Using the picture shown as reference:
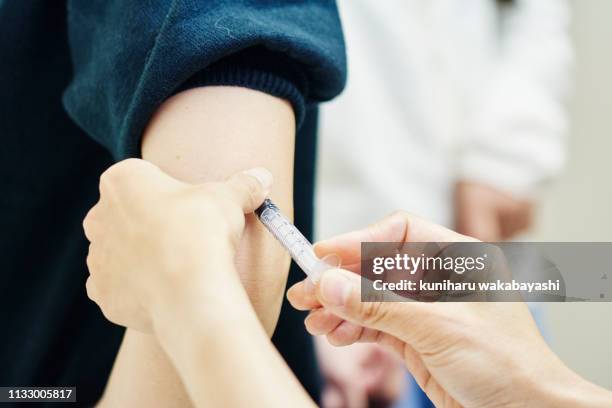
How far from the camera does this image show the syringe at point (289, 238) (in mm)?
544

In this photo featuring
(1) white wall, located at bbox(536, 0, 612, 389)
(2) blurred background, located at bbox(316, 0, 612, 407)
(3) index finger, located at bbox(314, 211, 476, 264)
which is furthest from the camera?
(1) white wall, located at bbox(536, 0, 612, 389)

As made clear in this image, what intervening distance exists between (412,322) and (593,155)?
1.58 meters

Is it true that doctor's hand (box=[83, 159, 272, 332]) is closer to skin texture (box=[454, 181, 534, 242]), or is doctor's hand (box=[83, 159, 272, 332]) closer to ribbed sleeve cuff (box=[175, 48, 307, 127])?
ribbed sleeve cuff (box=[175, 48, 307, 127])

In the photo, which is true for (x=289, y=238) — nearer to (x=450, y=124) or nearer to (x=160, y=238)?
(x=160, y=238)

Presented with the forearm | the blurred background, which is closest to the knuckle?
the forearm

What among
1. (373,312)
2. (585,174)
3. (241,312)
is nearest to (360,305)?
(373,312)

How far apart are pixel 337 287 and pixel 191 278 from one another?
0.14 meters

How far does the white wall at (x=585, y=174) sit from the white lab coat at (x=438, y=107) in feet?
1.19

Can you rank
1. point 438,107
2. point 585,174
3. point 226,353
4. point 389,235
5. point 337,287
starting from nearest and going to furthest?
point 226,353 < point 337,287 < point 389,235 < point 438,107 < point 585,174

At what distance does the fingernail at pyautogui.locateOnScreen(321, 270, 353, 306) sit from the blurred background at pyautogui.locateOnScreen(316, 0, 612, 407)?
61 cm

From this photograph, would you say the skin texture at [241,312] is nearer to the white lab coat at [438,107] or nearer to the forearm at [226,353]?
the forearm at [226,353]

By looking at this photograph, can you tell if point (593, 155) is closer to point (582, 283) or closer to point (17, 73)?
point (582, 283)

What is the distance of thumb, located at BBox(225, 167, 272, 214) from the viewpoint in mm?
502

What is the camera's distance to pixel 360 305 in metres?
0.53
